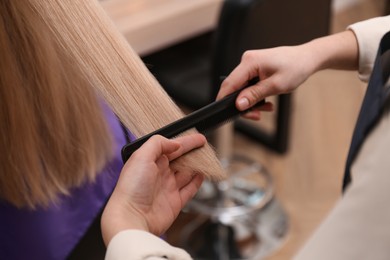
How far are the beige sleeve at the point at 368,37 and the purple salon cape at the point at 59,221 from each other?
0.41 m

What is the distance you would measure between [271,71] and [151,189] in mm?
259

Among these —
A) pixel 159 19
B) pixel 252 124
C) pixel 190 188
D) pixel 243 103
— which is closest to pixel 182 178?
pixel 190 188

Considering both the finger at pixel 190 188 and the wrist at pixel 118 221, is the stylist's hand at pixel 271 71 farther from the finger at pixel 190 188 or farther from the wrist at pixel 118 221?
the wrist at pixel 118 221

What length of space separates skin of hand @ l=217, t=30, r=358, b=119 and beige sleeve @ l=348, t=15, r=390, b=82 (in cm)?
1

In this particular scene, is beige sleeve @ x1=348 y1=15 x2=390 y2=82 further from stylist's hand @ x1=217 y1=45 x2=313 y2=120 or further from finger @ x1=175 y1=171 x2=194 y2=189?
finger @ x1=175 y1=171 x2=194 y2=189

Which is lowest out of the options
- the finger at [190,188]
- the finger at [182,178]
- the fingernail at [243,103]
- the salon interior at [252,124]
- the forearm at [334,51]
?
the salon interior at [252,124]

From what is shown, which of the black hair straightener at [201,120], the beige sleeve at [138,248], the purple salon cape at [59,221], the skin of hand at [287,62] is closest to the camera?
the beige sleeve at [138,248]

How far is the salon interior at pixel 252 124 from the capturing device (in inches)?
55.9

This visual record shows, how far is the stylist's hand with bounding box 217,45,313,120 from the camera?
828 millimetres

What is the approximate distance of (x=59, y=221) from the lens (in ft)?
3.15

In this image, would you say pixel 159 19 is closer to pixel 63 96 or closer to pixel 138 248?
pixel 63 96

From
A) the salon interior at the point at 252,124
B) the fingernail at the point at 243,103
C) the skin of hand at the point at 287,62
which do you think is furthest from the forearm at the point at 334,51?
the salon interior at the point at 252,124

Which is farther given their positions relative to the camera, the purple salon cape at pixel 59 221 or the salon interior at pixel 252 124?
the salon interior at pixel 252 124

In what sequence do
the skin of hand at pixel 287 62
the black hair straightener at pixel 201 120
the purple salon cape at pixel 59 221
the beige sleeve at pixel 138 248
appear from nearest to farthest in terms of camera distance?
the beige sleeve at pixel 138 248 → the black hair straightener at pixel 201 120 → the skin of hand at pixel 287 62 → the purple salon cape at pixel 59 221
